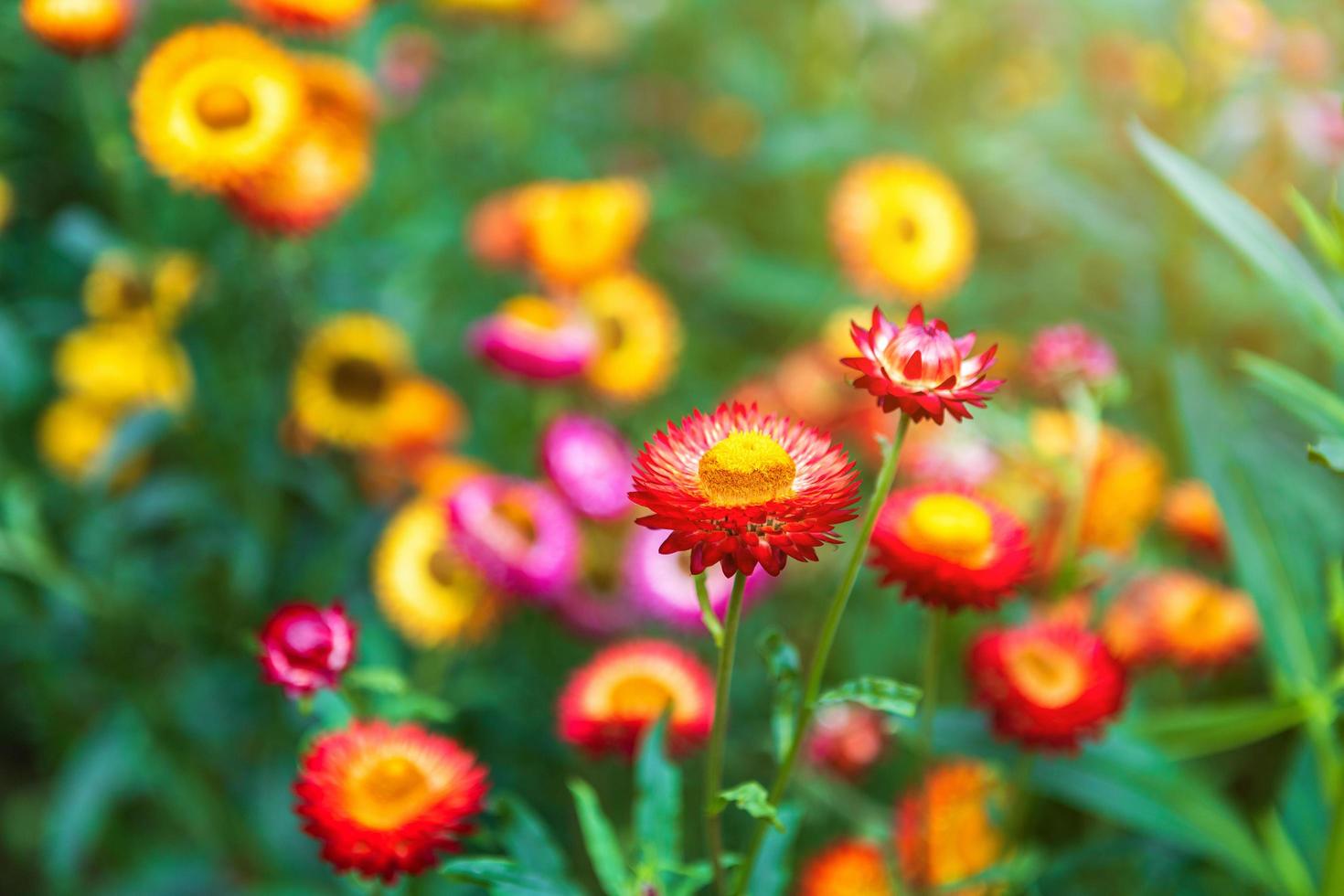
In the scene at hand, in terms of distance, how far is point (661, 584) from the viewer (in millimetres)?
1285

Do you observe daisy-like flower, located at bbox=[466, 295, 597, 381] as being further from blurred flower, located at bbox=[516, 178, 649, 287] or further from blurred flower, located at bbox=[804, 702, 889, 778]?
blurred flower, located at bbox=[804, 702, 889, 778]

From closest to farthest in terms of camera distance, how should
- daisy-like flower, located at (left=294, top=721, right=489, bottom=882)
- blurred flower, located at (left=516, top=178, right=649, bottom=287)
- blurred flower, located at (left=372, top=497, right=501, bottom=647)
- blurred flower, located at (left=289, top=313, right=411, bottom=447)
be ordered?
daisy-like flower, located at (left=294, top=721, right=489, bottom=882) < blurred flower, located at (left=372, top=497, right=501, bottom=647) < blurred flower, located at (left=289, top=313, right=411, bottom=447) < blurred flower, located at (left=516, top=178, right=649, bottom=287)

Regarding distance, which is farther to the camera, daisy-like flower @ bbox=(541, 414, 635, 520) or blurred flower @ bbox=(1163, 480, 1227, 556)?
blurred flower @ bbox=(1163, 480, 1227, 556)

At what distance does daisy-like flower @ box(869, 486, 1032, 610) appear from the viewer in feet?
2.54

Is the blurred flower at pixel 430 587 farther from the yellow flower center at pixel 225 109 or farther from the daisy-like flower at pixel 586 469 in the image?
the yellow flower center at pixel 225 109

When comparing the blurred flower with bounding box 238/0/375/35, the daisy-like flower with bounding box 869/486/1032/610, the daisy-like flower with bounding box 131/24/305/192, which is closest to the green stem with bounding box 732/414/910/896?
the daisy-like flower with bounding box 869/486/1032/610

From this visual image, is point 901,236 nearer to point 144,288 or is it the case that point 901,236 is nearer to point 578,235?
point 578,235

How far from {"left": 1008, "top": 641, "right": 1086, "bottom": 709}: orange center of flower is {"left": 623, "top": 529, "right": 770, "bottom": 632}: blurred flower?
1.10ft

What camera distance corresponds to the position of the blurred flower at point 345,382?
1398mm

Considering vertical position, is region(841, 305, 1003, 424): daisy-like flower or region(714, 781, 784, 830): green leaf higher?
region(841, 305, 1003, 424): daisy-like flower

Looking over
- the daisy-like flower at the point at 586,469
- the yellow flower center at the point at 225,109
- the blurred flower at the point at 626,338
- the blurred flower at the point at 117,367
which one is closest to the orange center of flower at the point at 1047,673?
the daisy-like flower at the point at 586,469

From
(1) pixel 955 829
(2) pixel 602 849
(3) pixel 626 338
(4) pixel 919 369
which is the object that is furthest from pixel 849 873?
(3) pixel 626 338

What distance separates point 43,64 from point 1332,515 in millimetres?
2002

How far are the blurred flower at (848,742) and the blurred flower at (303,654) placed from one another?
1.89 feet
